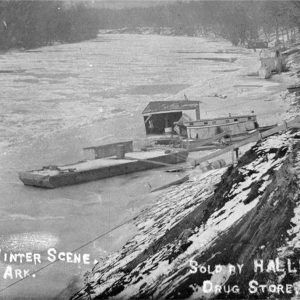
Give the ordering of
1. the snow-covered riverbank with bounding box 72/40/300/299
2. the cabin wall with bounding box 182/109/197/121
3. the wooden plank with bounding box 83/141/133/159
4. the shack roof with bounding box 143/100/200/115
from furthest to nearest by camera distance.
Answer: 1. the shack roof with bounding box 143/100/200/115
2. the cabin wall with bounding box 182/109/197/121
3. the wooden plank with bounding box 83/141/133/159
4. the snow-covered riverbank with bounding box 72/40/300/299

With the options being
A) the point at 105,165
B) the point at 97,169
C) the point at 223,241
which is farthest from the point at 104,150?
the point at 223,241

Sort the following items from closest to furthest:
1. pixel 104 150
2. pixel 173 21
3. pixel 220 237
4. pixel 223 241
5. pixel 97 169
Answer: pixel 223 241, pixel 220 237, pixel 97 169, pixel 104 150, pixel 173 21

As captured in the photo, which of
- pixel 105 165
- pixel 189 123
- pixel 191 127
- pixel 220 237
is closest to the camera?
pixel 220 237

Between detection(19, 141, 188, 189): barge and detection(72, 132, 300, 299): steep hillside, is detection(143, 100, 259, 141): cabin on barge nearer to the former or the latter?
detection(19, 141, 188, 189): barge

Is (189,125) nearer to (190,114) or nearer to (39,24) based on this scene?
(190,114)

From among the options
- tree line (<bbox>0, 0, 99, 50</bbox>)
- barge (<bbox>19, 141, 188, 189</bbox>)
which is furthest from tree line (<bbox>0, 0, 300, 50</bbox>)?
barge (<bbox>19, 141, 188, 189</bbox>)

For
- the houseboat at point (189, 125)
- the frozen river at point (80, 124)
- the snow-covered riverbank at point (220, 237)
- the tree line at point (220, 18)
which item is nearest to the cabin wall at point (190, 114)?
the houseboat at point (189, 125)

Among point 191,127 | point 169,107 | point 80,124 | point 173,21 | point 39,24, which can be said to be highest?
point 173,21
